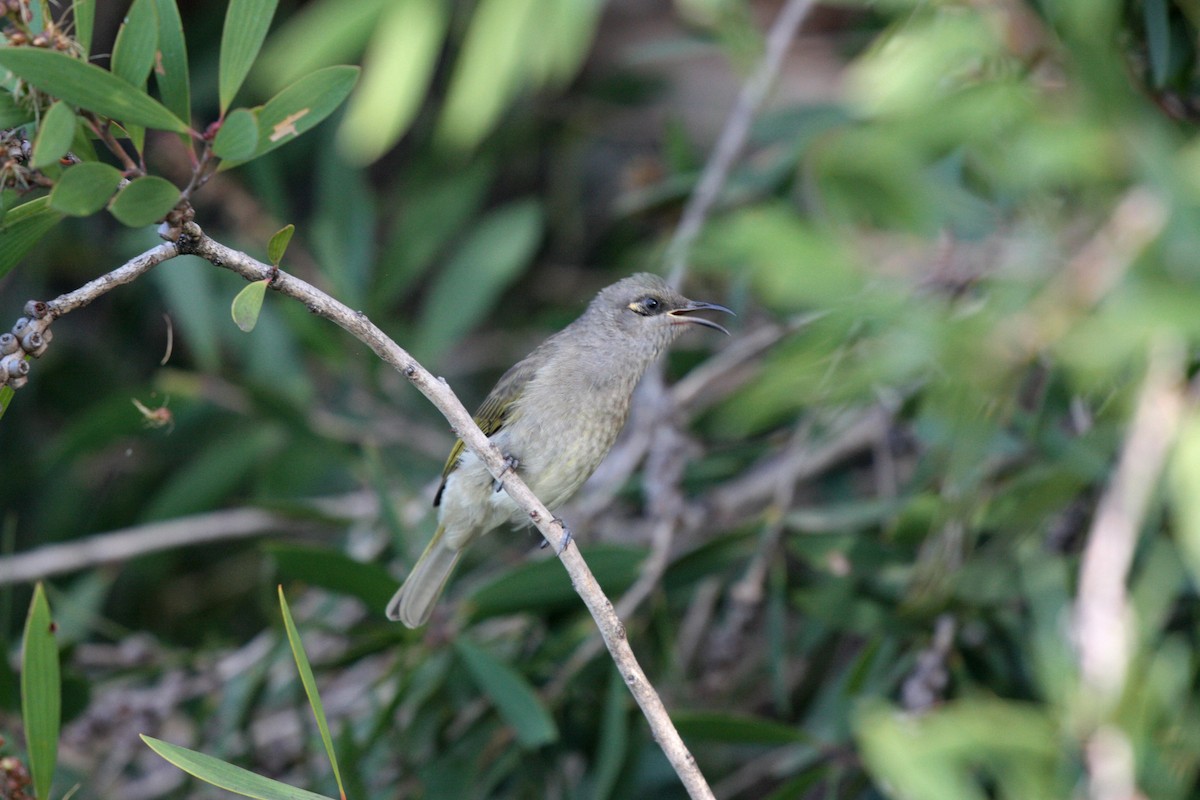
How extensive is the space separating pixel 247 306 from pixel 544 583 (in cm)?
204

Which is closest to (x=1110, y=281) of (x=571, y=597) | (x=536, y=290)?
(x=571, y=597)

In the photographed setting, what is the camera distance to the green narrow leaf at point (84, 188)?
1764 mm

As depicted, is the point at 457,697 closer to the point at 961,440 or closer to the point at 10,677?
the point at 10,677

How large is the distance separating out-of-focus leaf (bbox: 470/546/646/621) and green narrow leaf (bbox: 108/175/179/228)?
1999mm

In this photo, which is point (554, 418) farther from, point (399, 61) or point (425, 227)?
point (425, 227)

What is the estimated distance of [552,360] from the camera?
3.81 meters

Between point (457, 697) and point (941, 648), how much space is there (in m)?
1.55

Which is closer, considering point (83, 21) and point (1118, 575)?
point (83, 21)

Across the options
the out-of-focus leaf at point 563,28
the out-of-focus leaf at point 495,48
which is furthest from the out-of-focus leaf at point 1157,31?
the out-of-focus leaf at point 495,48

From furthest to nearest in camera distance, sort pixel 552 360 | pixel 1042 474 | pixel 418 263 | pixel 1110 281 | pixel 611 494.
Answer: pixel 418 263
pixel 611 494
pixel 552 360
pixel 1042 474
pixel 1110 281

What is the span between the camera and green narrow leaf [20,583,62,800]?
233 cm

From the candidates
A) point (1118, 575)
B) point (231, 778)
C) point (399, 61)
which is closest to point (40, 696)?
point (231, 778)

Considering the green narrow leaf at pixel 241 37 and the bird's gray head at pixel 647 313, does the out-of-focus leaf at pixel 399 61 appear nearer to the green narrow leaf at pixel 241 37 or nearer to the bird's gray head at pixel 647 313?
the green narrow leaf at pixel 241 37

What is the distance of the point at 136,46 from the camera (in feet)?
6.26
